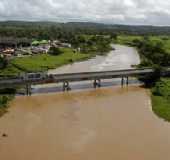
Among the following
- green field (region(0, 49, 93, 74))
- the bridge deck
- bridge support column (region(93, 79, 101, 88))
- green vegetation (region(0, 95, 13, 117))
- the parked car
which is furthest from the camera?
green field (region(0, 49, 93, 74))

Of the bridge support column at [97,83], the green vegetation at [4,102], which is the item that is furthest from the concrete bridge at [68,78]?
the green vegetation at [4,102]

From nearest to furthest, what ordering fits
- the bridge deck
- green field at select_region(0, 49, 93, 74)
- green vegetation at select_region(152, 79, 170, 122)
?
green vegetation at select_region(152, 79, 170, 122)
the bridge deck
green field at select_region(0, 49, 93, 74)

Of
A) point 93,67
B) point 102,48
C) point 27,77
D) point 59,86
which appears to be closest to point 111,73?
point 59,86

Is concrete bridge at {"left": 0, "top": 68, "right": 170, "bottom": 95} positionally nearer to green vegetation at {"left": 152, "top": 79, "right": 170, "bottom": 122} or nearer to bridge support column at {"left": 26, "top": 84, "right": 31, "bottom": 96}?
bridge support column at {"left": 26, "top": 84, "right": 31, "bottom": 96}

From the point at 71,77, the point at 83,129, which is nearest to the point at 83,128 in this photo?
the point at 83,129

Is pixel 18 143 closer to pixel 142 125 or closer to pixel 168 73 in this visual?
pixel 142 125

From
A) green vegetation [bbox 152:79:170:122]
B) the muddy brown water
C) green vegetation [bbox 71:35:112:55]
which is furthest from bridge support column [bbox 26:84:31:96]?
green vegetation [bbox 71:35:112:55]
